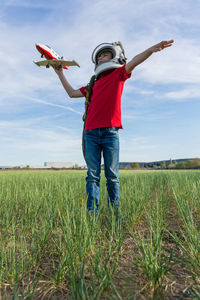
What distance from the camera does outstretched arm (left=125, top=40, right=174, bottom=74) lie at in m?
1.69

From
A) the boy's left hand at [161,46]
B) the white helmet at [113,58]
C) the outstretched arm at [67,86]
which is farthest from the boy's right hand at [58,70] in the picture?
the boy's left hand at [161,46]

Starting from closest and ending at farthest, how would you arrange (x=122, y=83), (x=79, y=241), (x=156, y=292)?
(x=156, y=292) < (x=79, y=241) < (x=122, y=83)

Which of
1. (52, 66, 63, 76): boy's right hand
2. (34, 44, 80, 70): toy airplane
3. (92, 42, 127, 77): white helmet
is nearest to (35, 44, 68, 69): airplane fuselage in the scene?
(34, 44, 80, 70): toy airplane

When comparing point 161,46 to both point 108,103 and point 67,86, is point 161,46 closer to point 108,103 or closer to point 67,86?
point 108,103

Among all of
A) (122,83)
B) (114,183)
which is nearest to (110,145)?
(114,183)

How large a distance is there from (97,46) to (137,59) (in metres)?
0.57

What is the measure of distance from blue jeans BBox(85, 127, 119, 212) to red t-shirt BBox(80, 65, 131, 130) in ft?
0.20

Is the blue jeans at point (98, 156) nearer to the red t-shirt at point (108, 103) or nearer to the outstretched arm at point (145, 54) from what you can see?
the red t-shirt at point (108, 103)

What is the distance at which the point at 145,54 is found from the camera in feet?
5.80

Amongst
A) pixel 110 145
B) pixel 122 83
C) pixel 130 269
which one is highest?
pixel 122 83

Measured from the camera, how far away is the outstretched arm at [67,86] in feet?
8.27

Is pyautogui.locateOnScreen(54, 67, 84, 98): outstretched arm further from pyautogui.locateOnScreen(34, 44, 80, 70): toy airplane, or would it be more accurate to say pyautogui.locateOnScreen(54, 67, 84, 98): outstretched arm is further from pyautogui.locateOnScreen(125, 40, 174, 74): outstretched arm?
pyautogui.locateOnScreen(125, 40, 174, 74): outstretched arm

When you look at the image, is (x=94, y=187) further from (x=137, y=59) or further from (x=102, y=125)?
(x=137, y=59)

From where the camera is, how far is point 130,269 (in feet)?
3.78
